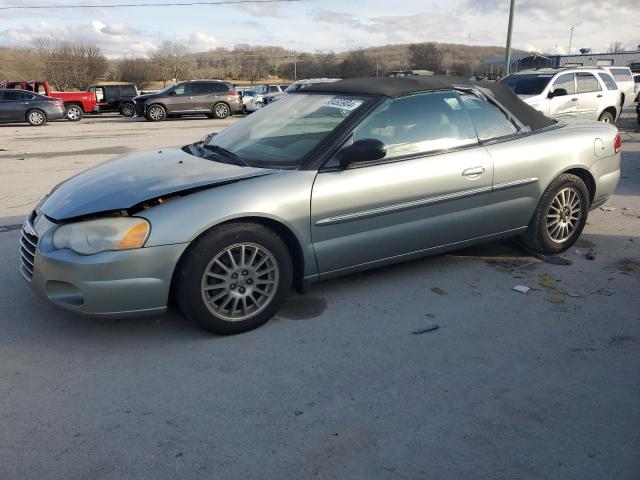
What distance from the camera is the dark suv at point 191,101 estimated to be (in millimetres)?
22781

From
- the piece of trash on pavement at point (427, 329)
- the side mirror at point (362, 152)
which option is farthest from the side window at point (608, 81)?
the piece of trash on pavement at point (427, 329)

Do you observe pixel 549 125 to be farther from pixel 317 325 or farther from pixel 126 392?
pixel 126 392

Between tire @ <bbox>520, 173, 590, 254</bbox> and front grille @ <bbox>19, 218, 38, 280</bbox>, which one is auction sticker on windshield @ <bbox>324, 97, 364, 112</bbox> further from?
front grille @ <bbox>19, 218, 38, 280</bbox>

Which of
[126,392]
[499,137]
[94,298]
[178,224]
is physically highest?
[499,137]

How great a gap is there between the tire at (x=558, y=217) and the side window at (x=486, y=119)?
2.14 feet

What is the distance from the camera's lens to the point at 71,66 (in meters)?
44.5

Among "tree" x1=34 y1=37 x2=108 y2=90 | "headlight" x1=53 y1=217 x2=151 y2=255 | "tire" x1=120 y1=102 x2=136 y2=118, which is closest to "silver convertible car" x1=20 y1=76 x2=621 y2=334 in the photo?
"headlight" x1=53 y1=217 x2=151 y2=255

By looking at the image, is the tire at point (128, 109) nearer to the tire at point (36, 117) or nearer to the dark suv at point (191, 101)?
the dark suv at point (191, 101)

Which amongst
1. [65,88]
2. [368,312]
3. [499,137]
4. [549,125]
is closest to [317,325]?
[368,312]

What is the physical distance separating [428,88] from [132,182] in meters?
2.31

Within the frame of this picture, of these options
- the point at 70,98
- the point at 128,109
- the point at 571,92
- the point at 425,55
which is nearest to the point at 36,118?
the point at 70,98

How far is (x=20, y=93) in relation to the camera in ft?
68.4

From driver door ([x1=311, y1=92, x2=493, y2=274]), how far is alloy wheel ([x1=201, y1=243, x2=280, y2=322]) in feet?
A: 1.23

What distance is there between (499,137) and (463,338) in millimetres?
1788
